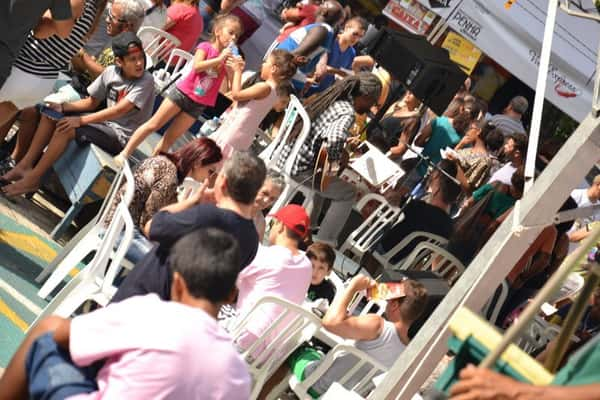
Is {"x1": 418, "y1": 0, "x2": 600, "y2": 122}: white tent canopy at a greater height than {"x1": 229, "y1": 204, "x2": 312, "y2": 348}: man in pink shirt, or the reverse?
{"x1": 418, "y1": 0, "x2": 600, "y2": 122}: white tent canopy

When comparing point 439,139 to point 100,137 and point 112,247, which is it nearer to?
point 100,137

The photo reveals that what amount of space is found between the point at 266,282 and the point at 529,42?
6.37 m

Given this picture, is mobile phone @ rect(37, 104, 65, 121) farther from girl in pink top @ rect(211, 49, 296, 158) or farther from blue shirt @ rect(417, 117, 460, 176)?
blue shirt @ rect(417, 117, 460, 176)

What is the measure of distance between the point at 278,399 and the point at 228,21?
11.7 feet

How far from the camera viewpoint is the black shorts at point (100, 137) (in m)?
6.34

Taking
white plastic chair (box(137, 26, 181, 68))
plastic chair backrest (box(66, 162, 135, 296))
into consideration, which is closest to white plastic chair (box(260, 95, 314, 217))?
white plastic chair (box(137, 26, 181, 68))

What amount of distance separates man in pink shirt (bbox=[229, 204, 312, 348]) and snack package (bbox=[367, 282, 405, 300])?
1.67 feet

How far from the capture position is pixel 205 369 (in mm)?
2764

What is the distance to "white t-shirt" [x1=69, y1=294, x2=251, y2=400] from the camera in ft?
8.93

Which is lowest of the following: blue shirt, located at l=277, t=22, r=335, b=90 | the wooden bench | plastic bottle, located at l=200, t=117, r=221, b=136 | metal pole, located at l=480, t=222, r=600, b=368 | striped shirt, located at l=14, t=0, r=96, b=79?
the wooden bench

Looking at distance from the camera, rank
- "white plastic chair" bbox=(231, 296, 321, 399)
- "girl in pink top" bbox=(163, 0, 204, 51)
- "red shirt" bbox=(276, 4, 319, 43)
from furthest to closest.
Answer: "red shirt" bbox=(276, 4, 319, 43)
"girl in pink top" bbox=(163, 0, 204, 51)
"white plastic chair" bbox=(231, 296, 321, 399)

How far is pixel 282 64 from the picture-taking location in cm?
719

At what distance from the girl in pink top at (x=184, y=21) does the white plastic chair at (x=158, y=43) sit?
0.39 feet

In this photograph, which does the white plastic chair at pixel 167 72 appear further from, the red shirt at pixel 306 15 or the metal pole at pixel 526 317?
the metal pole at pixel 526 317
